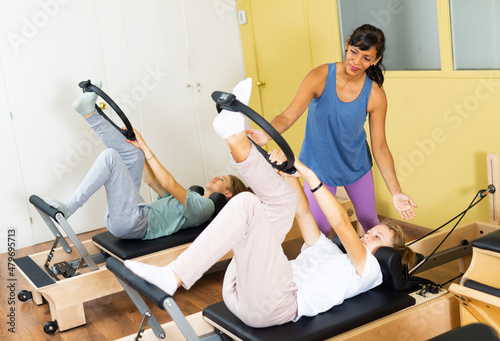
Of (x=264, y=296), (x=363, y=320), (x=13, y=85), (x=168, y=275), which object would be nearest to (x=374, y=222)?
(x=363, y=320)

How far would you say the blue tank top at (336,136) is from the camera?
8.59 ft

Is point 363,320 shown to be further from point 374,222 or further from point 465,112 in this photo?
point 465,112

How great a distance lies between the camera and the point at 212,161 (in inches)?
200

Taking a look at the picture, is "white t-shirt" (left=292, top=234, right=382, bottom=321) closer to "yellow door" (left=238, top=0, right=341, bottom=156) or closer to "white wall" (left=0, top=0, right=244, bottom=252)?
"yellow door" (left=238, top=0, right=341, bottom=156)

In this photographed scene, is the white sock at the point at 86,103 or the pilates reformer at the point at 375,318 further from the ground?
the white sock at the point at 86,103

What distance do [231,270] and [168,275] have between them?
0.35 meters

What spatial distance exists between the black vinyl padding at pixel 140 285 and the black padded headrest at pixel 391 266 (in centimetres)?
88

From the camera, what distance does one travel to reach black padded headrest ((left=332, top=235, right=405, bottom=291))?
89.0 inches

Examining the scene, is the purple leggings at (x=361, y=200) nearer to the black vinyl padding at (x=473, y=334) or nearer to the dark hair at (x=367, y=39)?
the dark hair at (x=367, y=39)

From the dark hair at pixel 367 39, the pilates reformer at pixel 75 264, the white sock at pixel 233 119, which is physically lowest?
the pilates reformer at pixel 75 264

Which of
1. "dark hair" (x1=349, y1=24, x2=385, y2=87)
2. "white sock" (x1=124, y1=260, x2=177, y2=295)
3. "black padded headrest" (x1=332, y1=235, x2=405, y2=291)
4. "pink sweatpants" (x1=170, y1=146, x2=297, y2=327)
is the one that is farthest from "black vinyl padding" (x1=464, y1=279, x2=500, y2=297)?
"white sock" (x1=124, y1=260, x2=177, y2=295)

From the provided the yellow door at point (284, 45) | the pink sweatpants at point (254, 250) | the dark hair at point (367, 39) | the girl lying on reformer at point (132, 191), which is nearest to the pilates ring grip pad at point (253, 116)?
the pink sweatpants at point (254, 250)

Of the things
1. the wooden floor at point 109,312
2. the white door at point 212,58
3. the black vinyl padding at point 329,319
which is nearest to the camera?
the black vinyl padding at point 329,319

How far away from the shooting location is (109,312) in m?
3.11
